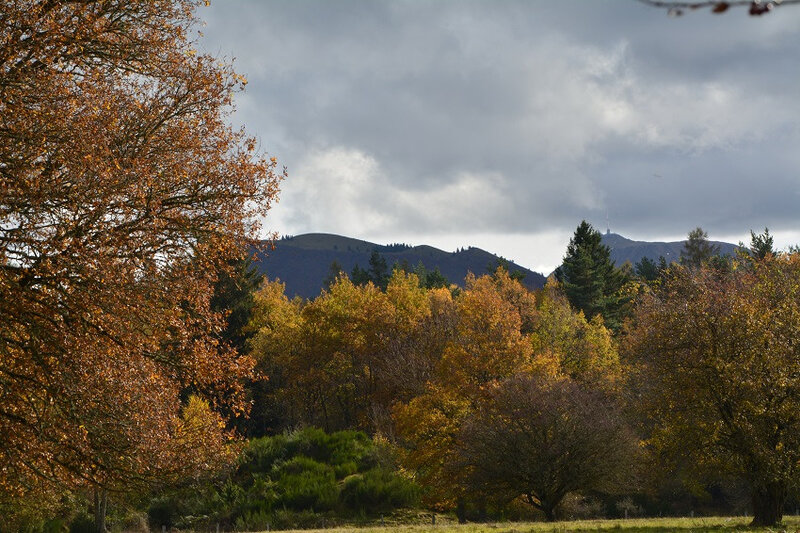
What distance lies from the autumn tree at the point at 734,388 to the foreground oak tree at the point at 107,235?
49.6 ft

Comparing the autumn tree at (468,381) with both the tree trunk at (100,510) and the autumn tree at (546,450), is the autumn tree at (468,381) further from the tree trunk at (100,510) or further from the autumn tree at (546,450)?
the tree trunk at (100,510)

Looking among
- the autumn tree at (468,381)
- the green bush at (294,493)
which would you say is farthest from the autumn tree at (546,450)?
the green bush at (294,493)

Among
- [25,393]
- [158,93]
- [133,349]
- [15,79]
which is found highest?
[158,93]

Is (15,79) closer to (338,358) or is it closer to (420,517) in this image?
(420,517)

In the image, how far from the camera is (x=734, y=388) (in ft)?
69.3

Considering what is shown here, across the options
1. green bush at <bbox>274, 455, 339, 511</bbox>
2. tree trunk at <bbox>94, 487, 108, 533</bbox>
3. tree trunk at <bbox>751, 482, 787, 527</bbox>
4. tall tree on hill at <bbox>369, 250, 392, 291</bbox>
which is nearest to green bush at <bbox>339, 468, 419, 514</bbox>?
green bush at <bbox>274, 455, 339, 511</bbox>

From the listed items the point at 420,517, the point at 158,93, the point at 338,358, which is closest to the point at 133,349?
the point at 158,93

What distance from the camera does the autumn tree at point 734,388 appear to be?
2084 cm

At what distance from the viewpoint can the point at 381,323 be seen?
59.2m

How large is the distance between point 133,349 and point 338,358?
53056mm

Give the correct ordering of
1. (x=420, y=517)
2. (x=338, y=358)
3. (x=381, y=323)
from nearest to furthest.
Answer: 1. (x=420, y=517)
2. (x=381, y=323)
3. (x=338, y=358)

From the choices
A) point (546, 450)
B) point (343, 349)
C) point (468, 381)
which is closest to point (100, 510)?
point (468, 381)

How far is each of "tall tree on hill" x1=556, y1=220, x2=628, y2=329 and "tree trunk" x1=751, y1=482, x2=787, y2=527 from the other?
53.8 m

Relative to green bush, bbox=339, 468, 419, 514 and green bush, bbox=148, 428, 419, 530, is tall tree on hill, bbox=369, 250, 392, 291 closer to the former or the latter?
green bush, bbox=148, 428, 419, 530
